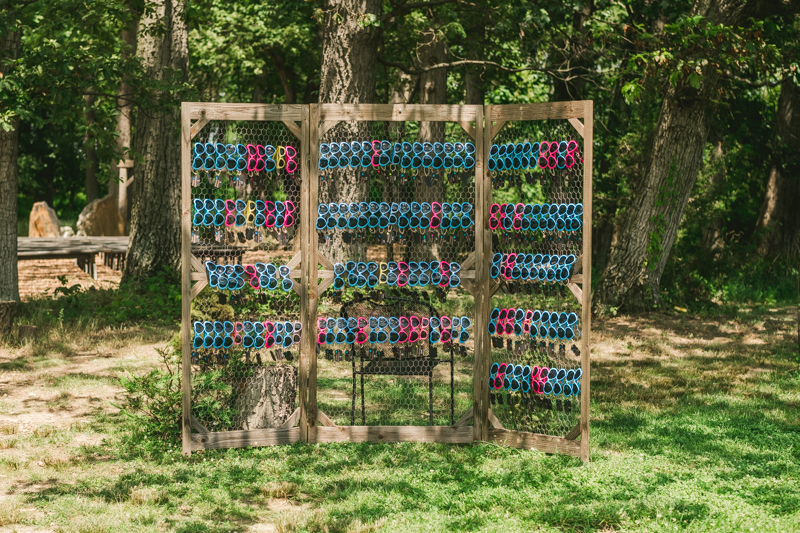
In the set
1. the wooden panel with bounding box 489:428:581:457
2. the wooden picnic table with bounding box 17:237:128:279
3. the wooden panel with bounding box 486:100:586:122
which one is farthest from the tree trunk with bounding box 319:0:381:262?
the wooden picnic table with bounding box 17:237:128:279

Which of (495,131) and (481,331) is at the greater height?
(495,131)

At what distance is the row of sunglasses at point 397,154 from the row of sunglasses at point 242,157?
1.02ft

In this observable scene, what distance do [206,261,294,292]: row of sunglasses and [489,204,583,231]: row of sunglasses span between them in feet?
6.05

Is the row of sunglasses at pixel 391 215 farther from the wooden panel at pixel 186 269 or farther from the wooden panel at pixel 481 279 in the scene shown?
the wooden panel at pixel 186 269

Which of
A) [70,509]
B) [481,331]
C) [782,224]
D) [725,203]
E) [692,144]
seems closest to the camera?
[70,509]

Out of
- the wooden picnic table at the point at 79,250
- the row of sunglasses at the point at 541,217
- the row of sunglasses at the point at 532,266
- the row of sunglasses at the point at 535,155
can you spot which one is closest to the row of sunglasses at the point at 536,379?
the row of sunglasses at the point at 532,266

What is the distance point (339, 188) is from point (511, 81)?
12447 millimetres

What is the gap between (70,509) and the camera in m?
5.00

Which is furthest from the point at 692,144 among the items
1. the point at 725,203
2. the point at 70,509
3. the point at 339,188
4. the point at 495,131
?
the point at 70,509

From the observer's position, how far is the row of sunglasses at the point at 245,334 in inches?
247

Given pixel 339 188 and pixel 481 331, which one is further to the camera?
pixel 339 188

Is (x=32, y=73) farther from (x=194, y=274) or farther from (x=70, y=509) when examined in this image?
(x=70, y=509)

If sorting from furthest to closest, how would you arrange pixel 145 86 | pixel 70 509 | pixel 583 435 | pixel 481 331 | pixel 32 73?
1. pixel 145 86
2. pixel 32 73
3. pixel 481 331
4. pixel 583 435
5. pixel 70 509

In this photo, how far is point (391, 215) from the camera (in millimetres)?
6348
